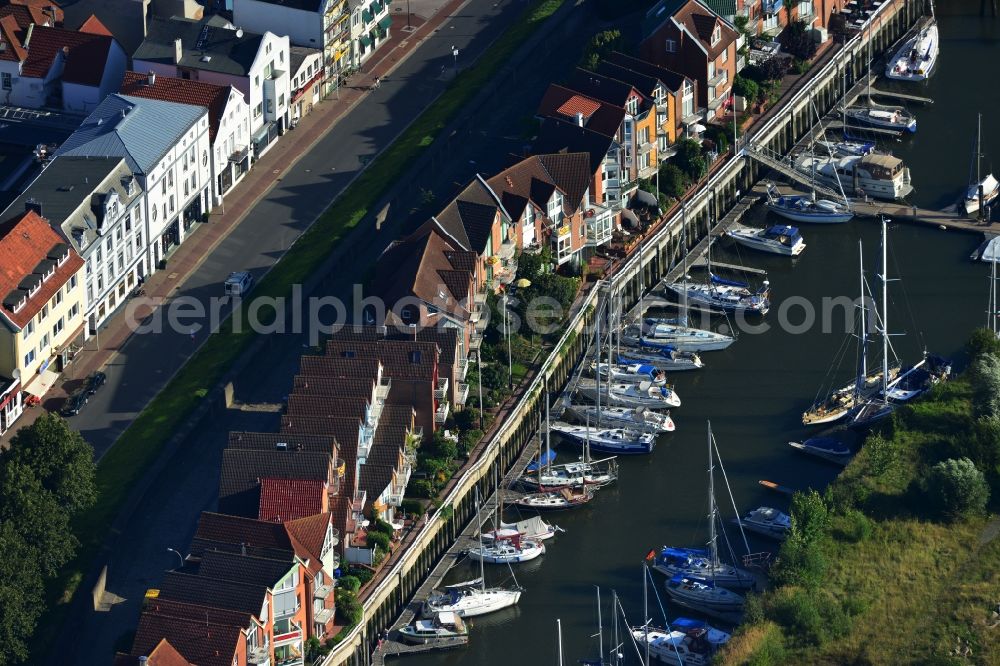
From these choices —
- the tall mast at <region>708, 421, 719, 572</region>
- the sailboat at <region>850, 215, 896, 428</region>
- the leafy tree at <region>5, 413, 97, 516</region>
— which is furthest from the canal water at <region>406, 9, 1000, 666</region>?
the leafy tree at <region>5, 413, 97, 516</region>

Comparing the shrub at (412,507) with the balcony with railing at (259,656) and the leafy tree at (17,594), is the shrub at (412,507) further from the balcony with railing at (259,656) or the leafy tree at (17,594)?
the leafy tree at (17,594)

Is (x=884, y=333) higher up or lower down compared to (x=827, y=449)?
higher up

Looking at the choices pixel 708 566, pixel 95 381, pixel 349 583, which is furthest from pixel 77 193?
pixel 708 566

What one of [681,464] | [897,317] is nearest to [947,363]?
[897,317]

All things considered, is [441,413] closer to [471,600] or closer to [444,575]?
[444,575]

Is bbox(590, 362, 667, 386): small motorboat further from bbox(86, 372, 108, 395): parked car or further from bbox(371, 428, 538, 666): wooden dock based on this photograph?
bbox(86, 372, 108, 395): parked car
